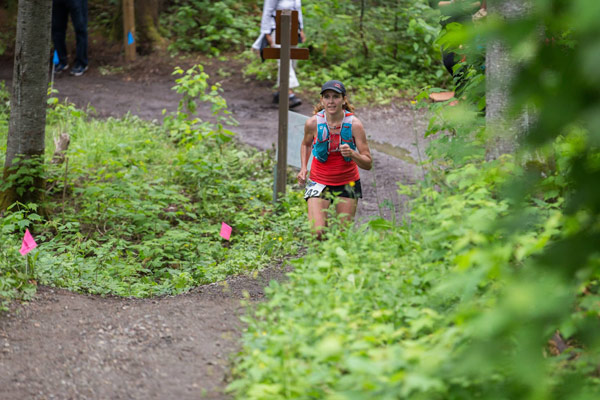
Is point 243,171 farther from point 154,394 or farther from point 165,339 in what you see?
point 154,394

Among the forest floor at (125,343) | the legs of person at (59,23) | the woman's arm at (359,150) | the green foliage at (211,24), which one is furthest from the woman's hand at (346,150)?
the legs of person at (59,23)

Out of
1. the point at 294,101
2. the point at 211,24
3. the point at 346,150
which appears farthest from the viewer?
the point at 211,24

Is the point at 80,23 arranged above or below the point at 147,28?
above

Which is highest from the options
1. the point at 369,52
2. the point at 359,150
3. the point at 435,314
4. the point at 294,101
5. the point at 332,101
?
the point at 332,101

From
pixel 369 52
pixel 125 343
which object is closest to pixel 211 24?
pixel 369 52

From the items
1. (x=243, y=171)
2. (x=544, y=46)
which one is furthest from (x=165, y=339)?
(x=243, y=171)

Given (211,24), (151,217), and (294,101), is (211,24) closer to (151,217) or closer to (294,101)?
(294,101)

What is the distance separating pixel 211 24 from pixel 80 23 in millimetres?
2820

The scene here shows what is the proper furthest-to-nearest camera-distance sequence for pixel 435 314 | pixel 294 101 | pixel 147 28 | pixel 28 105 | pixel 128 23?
pixel 147 28 → pixel 128 23 → pixel 294 101 → pixel 28 105 → pixel 435 314

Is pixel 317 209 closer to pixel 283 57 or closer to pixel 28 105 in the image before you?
pixel 283 57

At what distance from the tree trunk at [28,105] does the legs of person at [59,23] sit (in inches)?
246

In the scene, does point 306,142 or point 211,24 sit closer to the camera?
point 306,142

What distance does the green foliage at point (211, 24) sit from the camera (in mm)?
14352

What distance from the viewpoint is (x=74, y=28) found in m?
13.2
